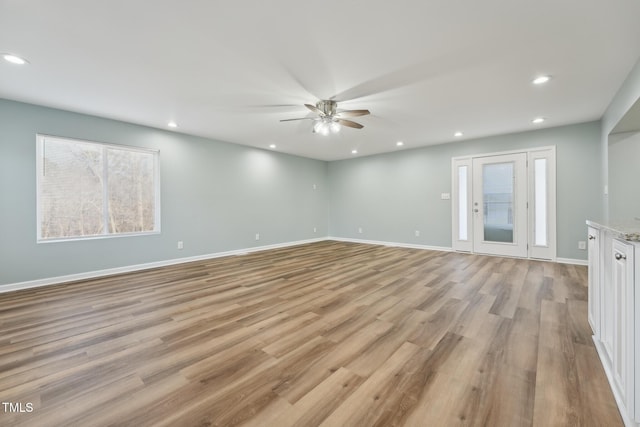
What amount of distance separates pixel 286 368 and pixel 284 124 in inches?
151

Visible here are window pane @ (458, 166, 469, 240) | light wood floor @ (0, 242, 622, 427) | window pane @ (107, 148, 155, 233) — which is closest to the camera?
light wood floor @ (0, 242, 622, 427)

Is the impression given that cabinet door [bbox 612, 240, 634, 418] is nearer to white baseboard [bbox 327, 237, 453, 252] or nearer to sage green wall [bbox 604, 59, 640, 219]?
sage green wall [bbox 604, 59, 640, 219]

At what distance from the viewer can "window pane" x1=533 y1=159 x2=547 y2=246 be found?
494 centimetres

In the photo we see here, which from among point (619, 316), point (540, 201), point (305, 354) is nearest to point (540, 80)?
point (619, 316)

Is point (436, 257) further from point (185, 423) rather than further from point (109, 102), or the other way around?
point (109, 102)

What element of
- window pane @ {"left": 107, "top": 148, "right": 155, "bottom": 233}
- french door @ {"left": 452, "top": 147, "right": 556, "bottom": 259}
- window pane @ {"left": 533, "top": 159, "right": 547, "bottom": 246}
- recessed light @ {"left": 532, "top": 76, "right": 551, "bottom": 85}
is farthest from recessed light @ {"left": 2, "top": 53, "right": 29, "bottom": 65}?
window pane @ {"left": 533, "top": 159, "right": 547, "bottom": 246}

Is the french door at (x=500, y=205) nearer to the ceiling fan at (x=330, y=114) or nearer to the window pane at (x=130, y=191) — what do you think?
the ceiling fan at (x=330, y=114)

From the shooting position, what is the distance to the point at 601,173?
431 cm

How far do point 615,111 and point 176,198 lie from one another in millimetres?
6729

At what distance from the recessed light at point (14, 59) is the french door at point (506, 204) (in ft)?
22.1

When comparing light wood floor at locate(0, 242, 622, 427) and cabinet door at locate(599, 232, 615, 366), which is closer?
light wood floor at locate(0, 242, 622, 427)

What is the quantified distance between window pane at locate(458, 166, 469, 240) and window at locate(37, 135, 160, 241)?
6090mm

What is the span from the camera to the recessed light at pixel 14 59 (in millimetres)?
2443

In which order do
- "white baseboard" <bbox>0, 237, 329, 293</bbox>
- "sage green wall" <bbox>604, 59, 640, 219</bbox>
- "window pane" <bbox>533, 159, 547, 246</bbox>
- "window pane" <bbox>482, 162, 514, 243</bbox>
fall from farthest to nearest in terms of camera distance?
"window pane" <bbox>482, 162, 514, 243</bbox>, "window pane" <bbox>533, 159, 547, 246</bbox>, "white baseboard" <bbox>0, 237, 329, 293</bbox>, "sage green wall" <bbox>604, 59, 640, 219</bbox>
